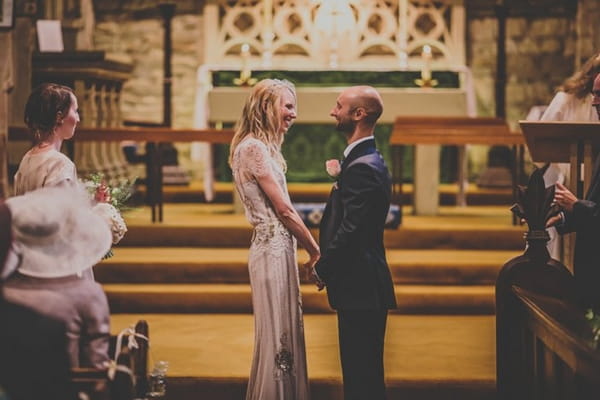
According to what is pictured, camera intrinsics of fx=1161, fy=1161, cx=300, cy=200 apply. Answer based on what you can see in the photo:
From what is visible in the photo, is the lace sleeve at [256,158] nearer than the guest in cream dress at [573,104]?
Yes

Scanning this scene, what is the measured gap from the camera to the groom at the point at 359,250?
4.44 metres

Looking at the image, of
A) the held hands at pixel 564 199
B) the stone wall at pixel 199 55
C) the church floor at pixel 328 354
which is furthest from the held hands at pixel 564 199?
the stone wall at pixel 199 55

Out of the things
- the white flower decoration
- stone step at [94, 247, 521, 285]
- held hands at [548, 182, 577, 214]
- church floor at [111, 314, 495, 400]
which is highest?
held hands at [548, 182, 577, 214]

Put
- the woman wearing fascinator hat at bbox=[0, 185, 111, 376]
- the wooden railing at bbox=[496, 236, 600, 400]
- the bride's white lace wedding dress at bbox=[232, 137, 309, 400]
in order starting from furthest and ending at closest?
the bride's white lace wedding dress at bbox=[232, 137, 309, 400] < the wooden railing at bbox=[496, 236, 600, 400] < the woman wearing fascinator hat at bbox=[0, 185, 111, 376]

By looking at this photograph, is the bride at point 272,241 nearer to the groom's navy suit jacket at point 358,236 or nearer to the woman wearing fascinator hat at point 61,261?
the groom's navy suit jacket at point 358,236

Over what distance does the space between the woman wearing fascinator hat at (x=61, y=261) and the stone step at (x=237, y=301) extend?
3720 mm

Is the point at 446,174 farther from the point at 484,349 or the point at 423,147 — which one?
the point at 484,349

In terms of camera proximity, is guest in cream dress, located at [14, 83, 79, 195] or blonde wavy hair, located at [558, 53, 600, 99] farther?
blonde wavy hair, located at [558, 53, 600, 99]

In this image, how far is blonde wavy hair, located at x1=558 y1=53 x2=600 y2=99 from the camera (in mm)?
5449

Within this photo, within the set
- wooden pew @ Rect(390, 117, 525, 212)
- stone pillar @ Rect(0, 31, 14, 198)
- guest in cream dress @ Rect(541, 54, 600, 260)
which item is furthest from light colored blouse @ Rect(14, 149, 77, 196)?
wooden pew @ Rect(390, 117, 525, 212)

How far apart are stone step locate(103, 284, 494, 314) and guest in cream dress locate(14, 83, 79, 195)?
2.91 meters

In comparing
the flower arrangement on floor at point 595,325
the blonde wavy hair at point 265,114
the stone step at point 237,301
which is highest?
the blonde wavy hair at point 265,114

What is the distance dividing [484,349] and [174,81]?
6.35 meters

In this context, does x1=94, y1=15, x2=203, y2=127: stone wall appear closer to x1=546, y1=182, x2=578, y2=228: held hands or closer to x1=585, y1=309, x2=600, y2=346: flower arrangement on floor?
x1=546, y1=182, x2=578, y2=228: held hands
